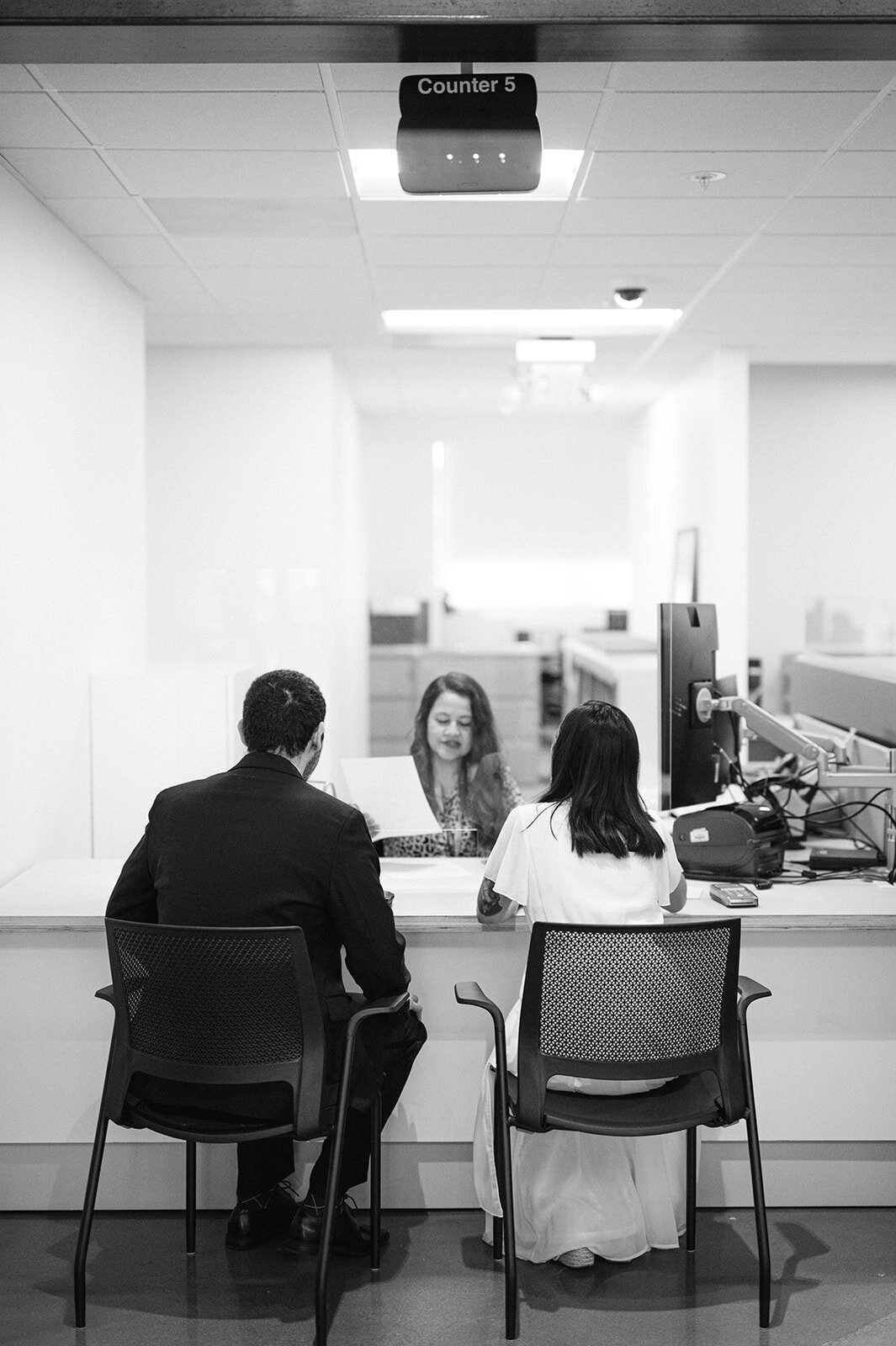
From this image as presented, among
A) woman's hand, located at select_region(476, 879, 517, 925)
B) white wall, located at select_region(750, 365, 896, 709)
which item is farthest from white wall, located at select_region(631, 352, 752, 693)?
woman's hand, located at select_region(476, 879, 517, 925)

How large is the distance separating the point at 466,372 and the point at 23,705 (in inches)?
183

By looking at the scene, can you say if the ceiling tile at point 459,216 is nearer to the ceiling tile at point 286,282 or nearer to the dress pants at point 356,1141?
the ceiling tile at point 286,282

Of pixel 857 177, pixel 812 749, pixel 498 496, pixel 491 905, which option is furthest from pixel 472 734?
pixel 498 496

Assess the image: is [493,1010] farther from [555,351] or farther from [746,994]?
[555,351]

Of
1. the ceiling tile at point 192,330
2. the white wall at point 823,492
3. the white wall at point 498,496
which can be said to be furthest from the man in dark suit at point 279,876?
the white wall at point 498,496

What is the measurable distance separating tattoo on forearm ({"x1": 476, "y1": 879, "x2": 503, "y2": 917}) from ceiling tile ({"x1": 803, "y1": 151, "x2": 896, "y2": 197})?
2.32 meters

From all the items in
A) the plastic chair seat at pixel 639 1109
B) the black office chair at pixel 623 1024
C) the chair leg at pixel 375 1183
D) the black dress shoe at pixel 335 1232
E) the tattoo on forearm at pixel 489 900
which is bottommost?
the black dress shoe at pixel 335 1232

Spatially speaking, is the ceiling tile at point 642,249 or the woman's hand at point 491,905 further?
the ceiling tile at point 642,249

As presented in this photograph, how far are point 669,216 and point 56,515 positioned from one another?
222 centimetres

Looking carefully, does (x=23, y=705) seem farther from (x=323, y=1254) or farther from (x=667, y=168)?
(x=667, y=168)

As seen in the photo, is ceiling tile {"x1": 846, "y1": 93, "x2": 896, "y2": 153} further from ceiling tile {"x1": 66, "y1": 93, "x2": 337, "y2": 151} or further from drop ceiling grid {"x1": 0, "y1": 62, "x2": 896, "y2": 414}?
ceiling tile {"x1": 66, "y1": 93, "x2": 337, "y2": 151}

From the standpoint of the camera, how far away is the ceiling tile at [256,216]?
13.3ft

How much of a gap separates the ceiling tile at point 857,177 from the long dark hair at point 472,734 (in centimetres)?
187

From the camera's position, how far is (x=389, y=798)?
3549mm
